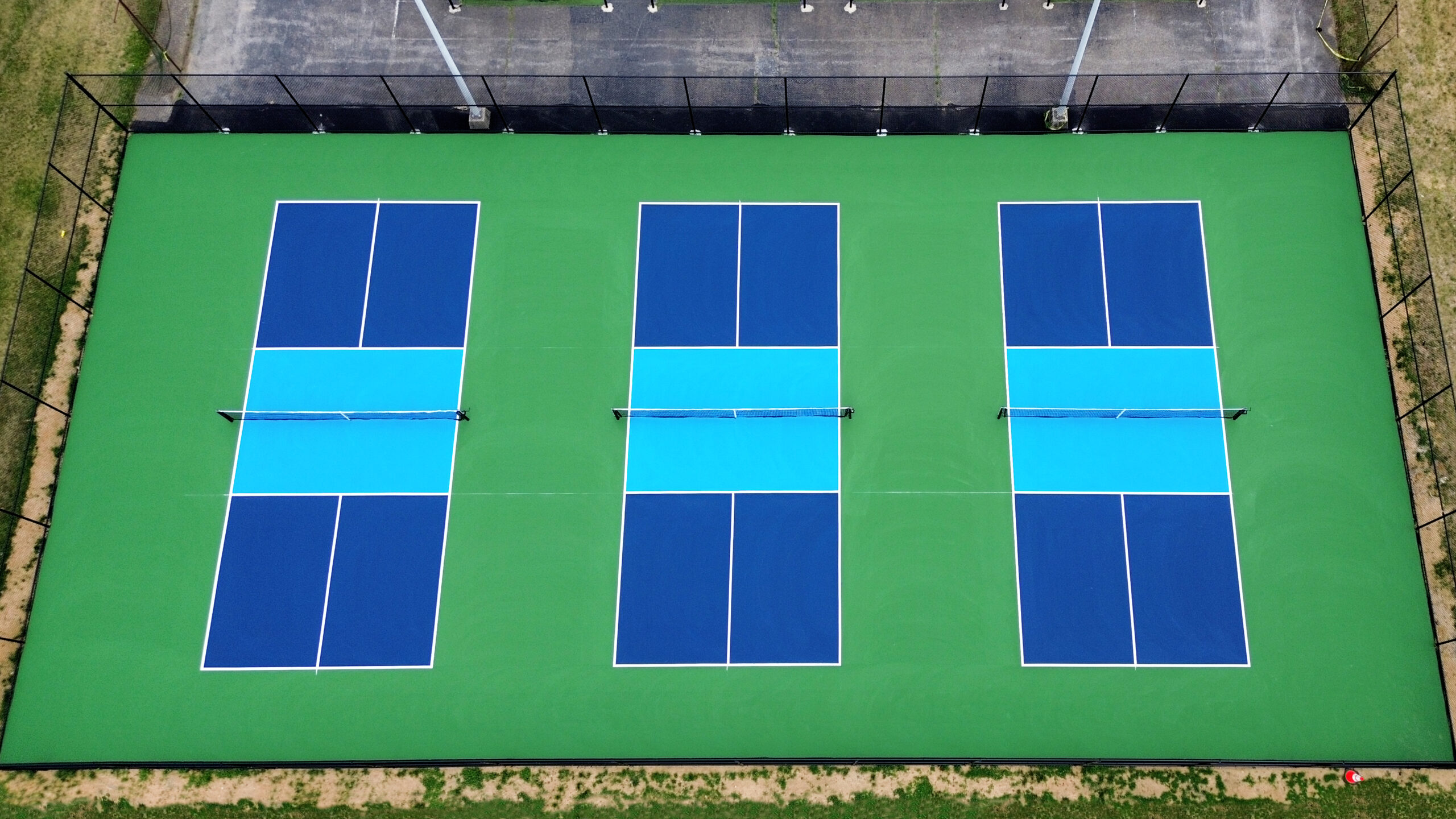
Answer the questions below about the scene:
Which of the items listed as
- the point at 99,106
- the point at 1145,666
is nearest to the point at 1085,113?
the point at 1145,666

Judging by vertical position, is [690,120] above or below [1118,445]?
above

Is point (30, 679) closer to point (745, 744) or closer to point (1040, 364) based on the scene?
point (745, 744)

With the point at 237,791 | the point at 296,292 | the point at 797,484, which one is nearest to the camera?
the point at 237,791

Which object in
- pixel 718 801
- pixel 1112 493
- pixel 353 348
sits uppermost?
pixel 353 348

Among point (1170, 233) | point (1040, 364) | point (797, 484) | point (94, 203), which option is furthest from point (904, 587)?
point (94, 203)

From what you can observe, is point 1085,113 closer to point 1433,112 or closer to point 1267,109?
point 1267,109

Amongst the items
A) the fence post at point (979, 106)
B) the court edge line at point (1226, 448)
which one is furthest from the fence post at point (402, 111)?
the court edge line at point (1226, 448)

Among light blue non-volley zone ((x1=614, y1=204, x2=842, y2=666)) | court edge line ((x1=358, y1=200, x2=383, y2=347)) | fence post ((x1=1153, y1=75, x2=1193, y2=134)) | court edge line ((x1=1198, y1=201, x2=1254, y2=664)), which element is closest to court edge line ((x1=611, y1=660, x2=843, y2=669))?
light blue non-volley zone ((x1=614, y1=204, x2=842, y2=666))
